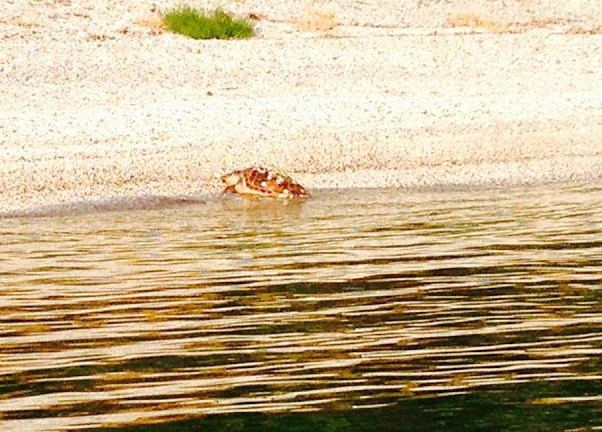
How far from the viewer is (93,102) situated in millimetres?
18797

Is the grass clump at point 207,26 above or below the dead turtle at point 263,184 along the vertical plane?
above

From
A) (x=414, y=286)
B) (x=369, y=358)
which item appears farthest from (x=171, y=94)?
(x=369, y=358)

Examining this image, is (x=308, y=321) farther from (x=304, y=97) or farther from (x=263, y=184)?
(x=304, y=97)

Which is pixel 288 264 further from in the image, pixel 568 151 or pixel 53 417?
pixel 568 151

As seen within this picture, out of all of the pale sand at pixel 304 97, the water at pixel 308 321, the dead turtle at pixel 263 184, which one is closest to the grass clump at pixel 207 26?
the pale sand at pixel 304 97

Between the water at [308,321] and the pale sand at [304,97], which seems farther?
the pale sand at [304,97]

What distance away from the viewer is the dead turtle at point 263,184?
51.1 feet

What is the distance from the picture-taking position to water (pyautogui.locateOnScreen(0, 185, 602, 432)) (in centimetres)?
630

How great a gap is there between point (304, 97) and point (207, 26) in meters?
3.25

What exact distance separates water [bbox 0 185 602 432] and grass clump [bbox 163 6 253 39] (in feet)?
27.4

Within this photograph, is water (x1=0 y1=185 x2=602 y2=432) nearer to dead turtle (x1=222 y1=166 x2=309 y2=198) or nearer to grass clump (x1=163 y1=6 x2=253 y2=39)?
dead turtle (x1=222 y1=166 x2=309 y2=198)

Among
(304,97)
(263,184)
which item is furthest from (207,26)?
(263,184)

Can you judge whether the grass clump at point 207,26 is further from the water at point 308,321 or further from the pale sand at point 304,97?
the water at point 308,321

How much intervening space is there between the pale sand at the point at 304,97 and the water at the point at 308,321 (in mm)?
2808
